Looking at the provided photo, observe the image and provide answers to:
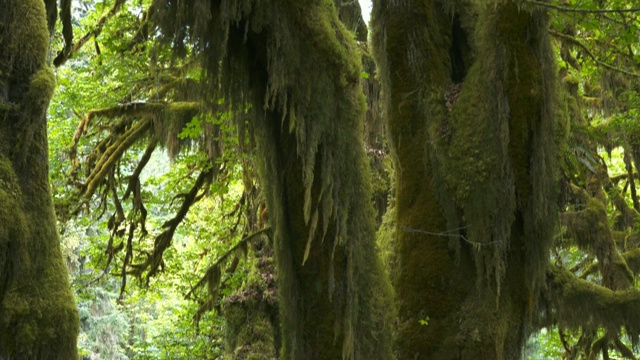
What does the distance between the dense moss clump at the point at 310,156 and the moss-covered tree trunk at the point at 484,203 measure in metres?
0.87

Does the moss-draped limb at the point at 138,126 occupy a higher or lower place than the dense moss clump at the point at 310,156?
higher

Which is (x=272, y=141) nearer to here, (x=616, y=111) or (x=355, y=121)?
(x=355, y=121)

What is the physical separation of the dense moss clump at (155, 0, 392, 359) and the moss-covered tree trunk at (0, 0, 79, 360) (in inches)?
46.9

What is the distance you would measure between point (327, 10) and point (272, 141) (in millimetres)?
1154

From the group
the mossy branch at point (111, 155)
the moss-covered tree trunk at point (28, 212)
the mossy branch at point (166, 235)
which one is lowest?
the moss-covered tree trunk at point (28, 212)

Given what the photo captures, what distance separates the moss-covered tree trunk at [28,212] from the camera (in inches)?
166

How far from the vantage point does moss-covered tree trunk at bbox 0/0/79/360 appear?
4.23m

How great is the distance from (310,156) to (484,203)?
1860 millimetres

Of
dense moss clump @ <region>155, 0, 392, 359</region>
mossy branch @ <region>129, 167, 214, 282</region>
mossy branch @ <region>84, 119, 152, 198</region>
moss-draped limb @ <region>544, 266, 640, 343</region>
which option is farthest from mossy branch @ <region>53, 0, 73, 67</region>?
moss-draped limb @ <region>544, 266, 640, 343</region>

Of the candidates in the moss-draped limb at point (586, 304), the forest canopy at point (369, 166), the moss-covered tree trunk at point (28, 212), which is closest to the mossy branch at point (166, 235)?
the forest canopy at point (369, 166)

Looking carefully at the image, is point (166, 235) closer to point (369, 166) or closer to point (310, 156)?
point (369, 166)

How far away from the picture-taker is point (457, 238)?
6.51 metres

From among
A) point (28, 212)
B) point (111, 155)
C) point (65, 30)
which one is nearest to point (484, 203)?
point (28, 212)

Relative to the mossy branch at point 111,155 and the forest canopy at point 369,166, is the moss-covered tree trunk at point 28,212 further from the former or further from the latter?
the mossy branch at point 111,155
